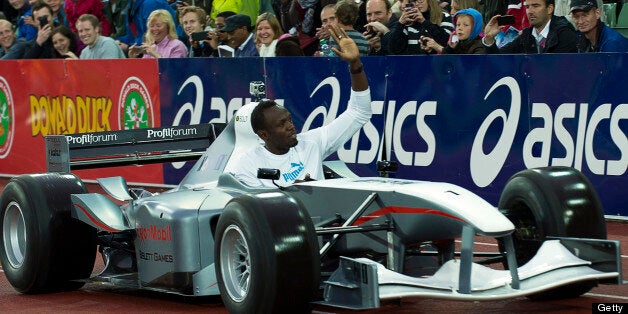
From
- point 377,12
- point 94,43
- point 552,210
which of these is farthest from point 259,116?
point 94,43

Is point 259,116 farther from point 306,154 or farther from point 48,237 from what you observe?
point 48,237

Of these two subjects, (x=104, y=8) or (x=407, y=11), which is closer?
(x=407, y=11)

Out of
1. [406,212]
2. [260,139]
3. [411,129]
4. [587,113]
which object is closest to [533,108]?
[587,113]

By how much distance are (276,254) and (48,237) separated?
8.41ft

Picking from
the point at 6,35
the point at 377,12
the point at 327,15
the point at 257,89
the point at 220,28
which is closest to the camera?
the point at 257,89

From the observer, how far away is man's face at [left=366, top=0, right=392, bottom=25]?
14.6m

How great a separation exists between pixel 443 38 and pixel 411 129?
1197 mm

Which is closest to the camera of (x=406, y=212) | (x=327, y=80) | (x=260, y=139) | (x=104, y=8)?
(x=406, y=212)

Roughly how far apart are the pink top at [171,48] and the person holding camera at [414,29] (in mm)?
3592

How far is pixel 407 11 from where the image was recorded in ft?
45.3

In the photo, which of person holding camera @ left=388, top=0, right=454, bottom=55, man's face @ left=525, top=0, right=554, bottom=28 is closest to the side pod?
man's face @ left=525, top=0, right=554, bottom=28

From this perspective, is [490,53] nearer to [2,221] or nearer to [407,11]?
[407,11]

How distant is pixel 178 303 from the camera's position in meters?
8.72

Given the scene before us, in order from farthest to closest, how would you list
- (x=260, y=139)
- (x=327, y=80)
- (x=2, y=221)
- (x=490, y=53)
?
(x=327, y=80)
(x=490, y=53)
(x=2, y=221)
(x=260, y=139)
